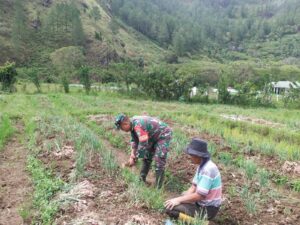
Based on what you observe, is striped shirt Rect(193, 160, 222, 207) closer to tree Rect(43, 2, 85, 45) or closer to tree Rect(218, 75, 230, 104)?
tree Rect(218, 75, 230, 104)

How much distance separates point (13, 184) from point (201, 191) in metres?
3.64

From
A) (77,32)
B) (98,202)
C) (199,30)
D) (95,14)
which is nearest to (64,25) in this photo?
(77,32)

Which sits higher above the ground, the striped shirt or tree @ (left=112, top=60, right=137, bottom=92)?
tree @ (left=112, top=60, right=137, bottom=92)

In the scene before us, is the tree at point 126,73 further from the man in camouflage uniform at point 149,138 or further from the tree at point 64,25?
the tree at point 64,25

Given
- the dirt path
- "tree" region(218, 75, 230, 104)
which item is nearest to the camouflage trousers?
the dirt path

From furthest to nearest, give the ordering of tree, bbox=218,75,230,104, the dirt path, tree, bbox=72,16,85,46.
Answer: tree, bbox=72,16,85,46
tree, bbox=218,75,230,104
the dirt path

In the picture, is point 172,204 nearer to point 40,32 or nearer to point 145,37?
point 40,32

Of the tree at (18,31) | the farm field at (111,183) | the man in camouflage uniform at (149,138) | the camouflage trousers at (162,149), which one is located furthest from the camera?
the tree at (18,31)

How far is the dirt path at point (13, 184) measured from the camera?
487 cm

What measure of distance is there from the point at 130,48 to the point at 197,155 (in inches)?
3326

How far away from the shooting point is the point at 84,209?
4562mm

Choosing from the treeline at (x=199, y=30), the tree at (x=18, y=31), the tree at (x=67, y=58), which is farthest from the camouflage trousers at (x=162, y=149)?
the treeline at (x=199, y=30)

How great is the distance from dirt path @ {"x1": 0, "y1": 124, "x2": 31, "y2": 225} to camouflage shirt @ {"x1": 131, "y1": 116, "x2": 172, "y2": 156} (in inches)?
82.8

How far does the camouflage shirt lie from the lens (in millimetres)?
5535
